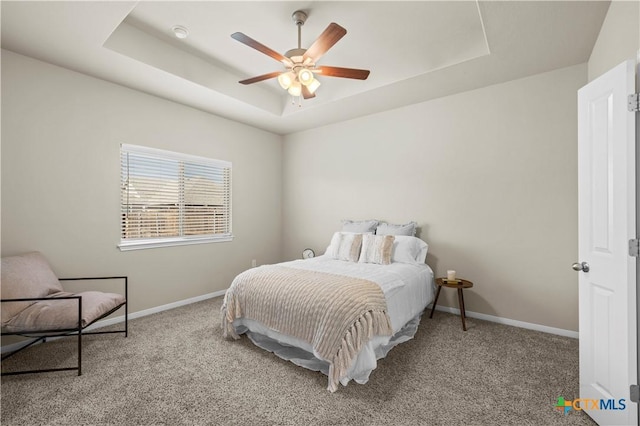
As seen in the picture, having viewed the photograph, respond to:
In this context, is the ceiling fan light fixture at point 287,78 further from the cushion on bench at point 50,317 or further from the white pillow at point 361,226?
the cushion on bench at point 50,317

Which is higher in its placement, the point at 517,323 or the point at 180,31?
the point at 180,31

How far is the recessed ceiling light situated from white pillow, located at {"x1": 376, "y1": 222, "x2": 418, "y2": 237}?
3.16m

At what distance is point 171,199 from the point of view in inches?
153

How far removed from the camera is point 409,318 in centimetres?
287

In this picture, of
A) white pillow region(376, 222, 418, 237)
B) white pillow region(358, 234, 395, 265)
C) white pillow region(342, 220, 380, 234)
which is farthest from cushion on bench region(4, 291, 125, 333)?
white pillow region(376, 222, 418, 237)

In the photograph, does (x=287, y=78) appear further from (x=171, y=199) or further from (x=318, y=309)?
(x=171, y=199)

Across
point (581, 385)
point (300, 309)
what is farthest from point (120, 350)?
point (581, 385)

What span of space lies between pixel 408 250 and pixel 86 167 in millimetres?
3771

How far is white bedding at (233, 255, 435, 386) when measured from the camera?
84.4 inches

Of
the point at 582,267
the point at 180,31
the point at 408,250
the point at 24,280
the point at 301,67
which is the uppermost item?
the point at 180,31

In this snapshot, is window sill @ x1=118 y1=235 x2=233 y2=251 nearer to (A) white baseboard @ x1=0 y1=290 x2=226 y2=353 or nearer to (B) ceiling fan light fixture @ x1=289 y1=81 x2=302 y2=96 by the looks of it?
(A) white baseboard @ x1=0 y1=290 x2=226 y2=353

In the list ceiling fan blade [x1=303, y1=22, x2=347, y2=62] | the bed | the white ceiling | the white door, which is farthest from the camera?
the white ceiling

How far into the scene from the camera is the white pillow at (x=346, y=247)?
366cm

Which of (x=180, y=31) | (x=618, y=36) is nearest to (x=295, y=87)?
(x=180, y=31)
